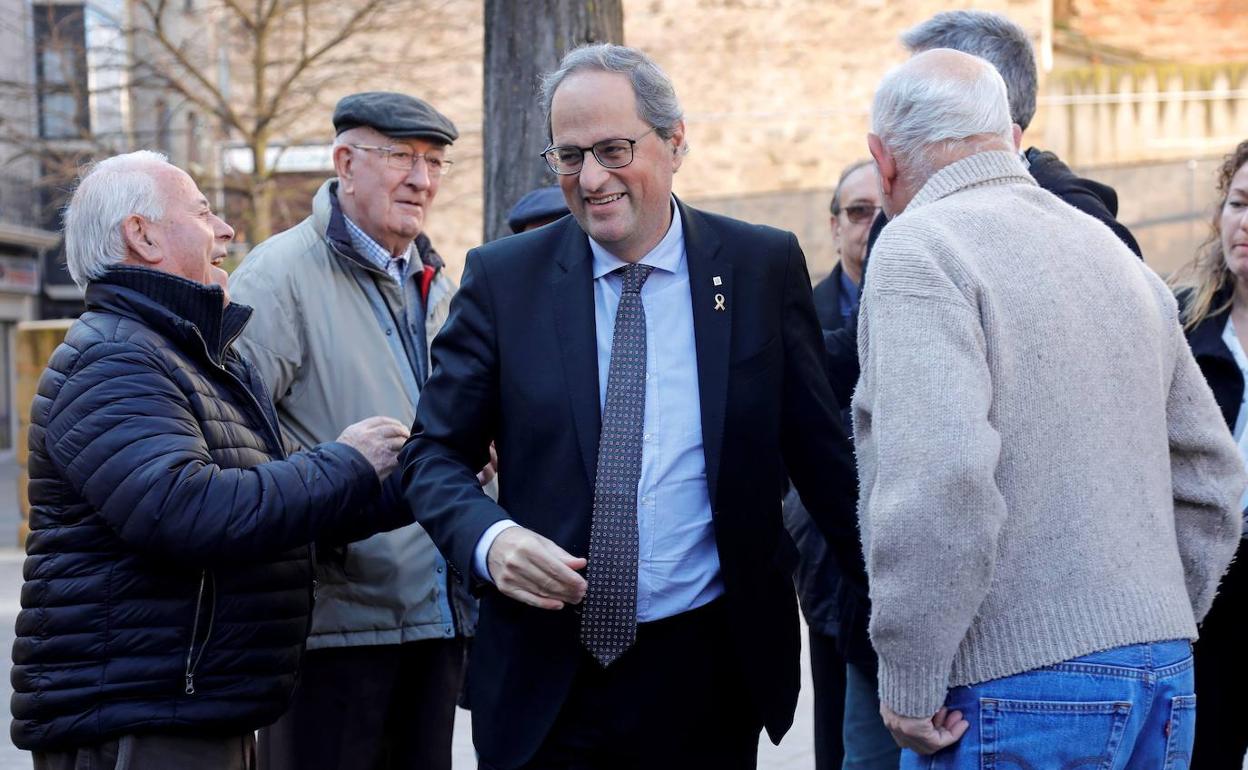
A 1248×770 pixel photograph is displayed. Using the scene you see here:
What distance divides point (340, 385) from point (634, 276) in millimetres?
1137

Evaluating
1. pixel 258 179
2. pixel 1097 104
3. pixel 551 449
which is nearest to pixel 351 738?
pixel 551 449

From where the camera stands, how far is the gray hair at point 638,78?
304cm

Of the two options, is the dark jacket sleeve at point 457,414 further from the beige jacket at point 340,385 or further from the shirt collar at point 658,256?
the beige jacket at point 340,385

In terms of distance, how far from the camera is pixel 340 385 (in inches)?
154

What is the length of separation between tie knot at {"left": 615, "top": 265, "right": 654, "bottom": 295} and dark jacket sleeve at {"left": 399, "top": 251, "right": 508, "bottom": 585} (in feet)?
0.94

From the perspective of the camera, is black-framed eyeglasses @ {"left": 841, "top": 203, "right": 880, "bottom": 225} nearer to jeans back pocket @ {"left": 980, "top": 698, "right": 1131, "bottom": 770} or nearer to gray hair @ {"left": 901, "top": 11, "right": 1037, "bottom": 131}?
gray hair @ {"left": 901, "top": 11, "right": 1037, "bottom": 131}

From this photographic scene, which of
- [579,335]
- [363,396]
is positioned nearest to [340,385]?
[363,396]

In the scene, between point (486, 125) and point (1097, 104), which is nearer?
point (486, 125)

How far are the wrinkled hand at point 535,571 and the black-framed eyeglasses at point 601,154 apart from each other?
77cm

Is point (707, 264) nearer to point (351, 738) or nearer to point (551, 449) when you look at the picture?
point (551, 449)

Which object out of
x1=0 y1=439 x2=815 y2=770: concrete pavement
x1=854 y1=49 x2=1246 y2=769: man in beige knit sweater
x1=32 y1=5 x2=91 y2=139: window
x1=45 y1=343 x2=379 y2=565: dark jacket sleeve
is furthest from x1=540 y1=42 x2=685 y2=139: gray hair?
x1=32 y1=5 x2=91 y2=139: window

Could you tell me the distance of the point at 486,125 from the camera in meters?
6.30

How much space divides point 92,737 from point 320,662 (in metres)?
0.88

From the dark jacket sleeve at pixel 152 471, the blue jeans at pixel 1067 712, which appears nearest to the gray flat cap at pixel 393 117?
the dark jacket sleeve at pixel 152 471
